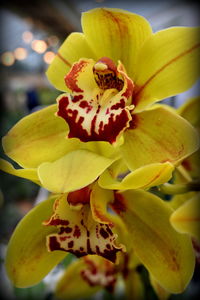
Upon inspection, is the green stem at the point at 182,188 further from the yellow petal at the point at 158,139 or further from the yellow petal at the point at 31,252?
the yellow petal at the point at 31,252

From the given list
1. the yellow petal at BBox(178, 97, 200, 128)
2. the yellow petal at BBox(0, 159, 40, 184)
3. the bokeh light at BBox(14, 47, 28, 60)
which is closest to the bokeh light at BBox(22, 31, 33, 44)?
the bokeh light at BBox(14, 47, 28, 60)

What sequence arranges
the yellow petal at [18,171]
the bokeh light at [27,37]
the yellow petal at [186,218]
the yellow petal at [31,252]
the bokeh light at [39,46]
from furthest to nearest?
the bokeh light at [27,37], the bokeh light at [39,46], the yellow petal at [31,252], the yellow petal at [18,171], the yellow petal at [186,218]

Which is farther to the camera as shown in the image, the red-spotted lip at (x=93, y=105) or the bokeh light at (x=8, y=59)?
the bokeh light at (x=8, y=59)

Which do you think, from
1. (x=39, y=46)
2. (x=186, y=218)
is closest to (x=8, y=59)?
(x=39, y=46)

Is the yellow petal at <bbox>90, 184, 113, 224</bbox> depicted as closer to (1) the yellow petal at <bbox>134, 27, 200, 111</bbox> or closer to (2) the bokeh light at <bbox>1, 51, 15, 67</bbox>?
(1) the yellow petal at <bbox>134, 27, 200, 111</bbox>

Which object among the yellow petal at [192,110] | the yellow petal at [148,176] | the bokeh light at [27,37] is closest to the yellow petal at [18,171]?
the yellow petal at [148,176]

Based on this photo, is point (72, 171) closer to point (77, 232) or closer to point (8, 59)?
point (77, 232)

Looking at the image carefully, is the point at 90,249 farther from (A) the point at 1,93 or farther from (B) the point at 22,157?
(A) the point at 1,93
